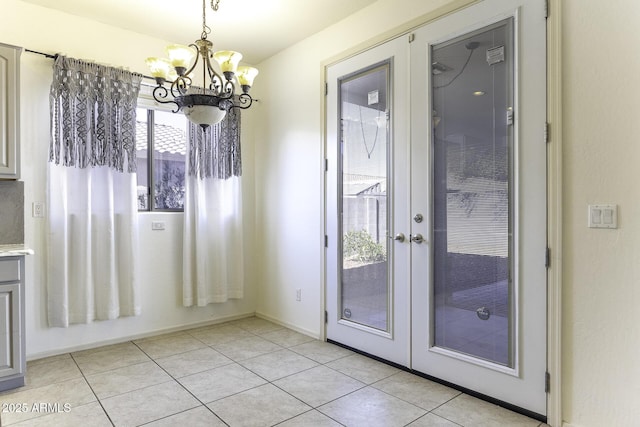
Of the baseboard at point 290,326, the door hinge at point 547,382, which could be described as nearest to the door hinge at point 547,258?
the door hinge at point 547,382

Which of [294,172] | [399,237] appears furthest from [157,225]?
[399,237]

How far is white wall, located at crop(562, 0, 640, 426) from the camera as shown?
1890 millimetres

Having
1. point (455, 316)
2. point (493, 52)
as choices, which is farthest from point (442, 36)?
point (455, 316)

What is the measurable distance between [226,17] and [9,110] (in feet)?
5.83

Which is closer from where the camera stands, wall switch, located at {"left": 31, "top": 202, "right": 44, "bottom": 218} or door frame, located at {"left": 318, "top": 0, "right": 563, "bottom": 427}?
door frame, located at {"left": 318, "top": 0, "right": 563, "bottom": 427}

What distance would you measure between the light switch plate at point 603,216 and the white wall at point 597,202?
2 centimetres

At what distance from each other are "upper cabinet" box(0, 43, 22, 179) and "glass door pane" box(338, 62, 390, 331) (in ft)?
7.94

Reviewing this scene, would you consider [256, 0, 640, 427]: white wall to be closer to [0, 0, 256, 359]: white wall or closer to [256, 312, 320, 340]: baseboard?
[256, 312, 320, 340]: baseboard

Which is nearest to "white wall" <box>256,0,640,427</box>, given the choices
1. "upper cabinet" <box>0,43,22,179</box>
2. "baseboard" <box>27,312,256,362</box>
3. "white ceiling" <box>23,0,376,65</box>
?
"white ceiling" <box>23,0,376,65</box>

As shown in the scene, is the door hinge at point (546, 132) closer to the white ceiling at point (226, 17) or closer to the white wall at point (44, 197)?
the white ceiling at point (226, 17)

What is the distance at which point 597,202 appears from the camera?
2.00 meters

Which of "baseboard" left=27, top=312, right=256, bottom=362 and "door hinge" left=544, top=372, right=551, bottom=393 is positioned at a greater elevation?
"door hinge" left=544, top=372, right=551, bottom=393

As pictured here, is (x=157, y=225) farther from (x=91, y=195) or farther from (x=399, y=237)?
(x=399, y=237)

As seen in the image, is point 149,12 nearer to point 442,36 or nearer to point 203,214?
point 203,214
